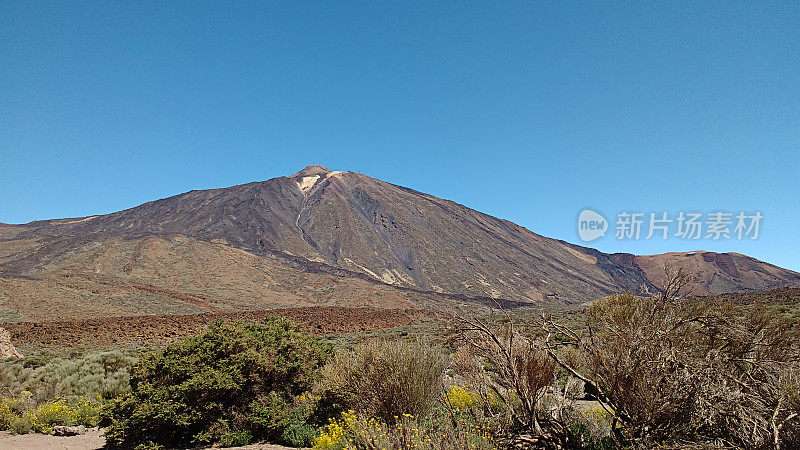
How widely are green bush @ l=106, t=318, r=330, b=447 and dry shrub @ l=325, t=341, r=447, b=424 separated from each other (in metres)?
0.98

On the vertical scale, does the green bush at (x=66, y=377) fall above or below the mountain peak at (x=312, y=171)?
below

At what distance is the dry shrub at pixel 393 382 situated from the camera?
6.25 meters

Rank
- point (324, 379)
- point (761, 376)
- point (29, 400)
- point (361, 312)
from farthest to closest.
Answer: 1. point (361, 312)
2. point (29, 400)
3. point (324, 379)
4. point (761, 376)

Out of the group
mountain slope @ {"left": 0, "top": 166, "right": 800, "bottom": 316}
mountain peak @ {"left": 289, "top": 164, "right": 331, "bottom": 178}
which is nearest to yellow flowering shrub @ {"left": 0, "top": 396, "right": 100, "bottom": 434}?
mountain slope @ {"left": 0, "top": 166, "right": 800, "bottom": 316}

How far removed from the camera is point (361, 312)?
34.9m

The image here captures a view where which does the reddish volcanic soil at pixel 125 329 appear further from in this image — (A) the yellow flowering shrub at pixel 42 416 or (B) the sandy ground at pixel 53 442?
(B) the sandy ground at pixel 53 442

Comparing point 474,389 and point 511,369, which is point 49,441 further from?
point 511,369

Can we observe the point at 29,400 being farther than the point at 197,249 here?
No

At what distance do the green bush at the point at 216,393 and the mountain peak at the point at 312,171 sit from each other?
12904 cm

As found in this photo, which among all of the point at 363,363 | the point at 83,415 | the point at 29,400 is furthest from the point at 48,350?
the point at 363,363

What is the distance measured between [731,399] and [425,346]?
4299 mm

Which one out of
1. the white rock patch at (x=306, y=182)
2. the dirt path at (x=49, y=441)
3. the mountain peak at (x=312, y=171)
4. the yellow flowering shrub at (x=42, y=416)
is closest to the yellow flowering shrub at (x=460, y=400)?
the dirt path at (x=49, y=441)

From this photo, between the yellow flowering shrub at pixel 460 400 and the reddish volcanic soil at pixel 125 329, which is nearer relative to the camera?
the yellow flowering shrub at pixel 460 400

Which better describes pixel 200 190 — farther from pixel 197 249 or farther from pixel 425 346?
pixel 425 346
